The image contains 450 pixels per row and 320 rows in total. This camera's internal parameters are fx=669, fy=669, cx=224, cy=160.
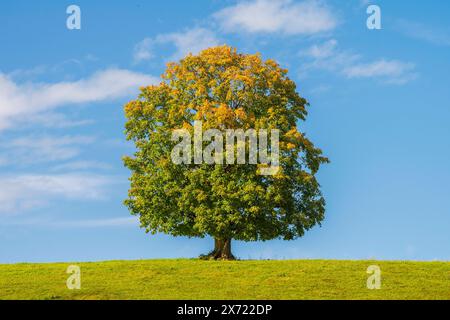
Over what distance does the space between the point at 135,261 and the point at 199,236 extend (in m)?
4.59

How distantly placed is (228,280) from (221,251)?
899cm

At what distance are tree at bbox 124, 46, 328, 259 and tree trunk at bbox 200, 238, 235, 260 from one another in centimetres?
7

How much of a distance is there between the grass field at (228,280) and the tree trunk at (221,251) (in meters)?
2.83

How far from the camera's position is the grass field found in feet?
110

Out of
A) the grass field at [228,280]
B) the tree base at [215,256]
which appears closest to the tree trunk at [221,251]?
the tree base at [215,256]

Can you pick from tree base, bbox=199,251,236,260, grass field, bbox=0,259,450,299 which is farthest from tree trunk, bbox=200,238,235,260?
grass field, bbox=0,259,450,299

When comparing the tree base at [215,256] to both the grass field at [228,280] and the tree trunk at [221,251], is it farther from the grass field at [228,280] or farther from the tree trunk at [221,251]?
the grass field at [228,280]

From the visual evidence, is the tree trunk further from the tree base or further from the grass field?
the grass field

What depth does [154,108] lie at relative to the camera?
47000mm

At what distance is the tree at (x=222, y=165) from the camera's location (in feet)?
140

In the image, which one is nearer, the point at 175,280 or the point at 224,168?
the point at 175,280

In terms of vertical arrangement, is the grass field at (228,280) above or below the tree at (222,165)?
below
